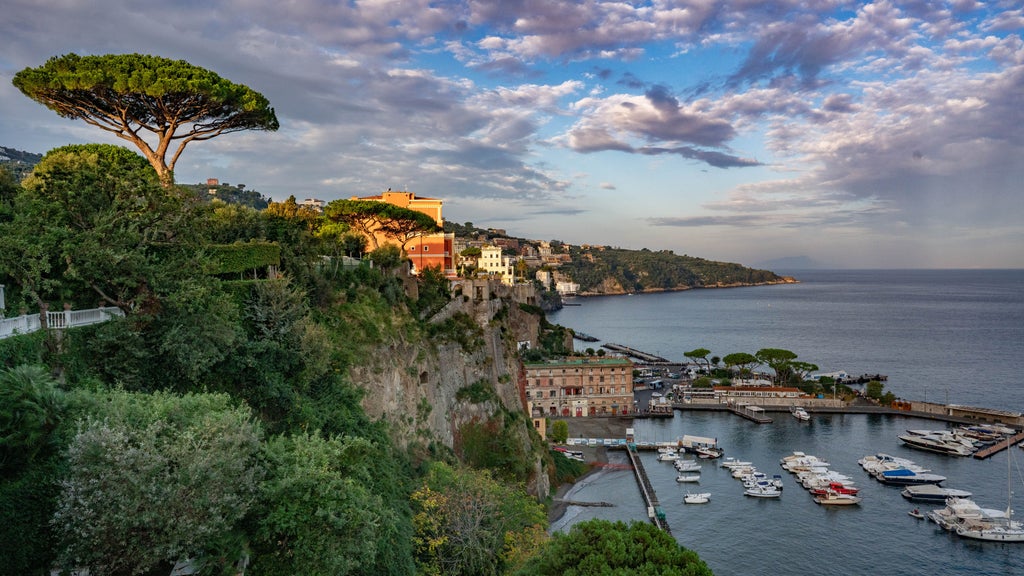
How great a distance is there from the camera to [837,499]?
4238cm

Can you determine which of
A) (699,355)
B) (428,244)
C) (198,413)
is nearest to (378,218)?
(428,244)

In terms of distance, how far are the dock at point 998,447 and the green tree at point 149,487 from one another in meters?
61.8

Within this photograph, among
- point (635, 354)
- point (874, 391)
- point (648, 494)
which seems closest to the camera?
point (648, 494)

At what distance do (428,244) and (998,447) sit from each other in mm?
52790

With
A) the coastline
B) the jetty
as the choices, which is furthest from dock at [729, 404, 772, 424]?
the jetty

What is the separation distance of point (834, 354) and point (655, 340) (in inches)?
1293

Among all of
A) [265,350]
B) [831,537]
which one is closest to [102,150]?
[265,350]

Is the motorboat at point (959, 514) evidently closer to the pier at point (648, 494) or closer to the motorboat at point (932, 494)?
the motorboat at point (932, 494)

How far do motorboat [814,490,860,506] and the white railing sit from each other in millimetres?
43771

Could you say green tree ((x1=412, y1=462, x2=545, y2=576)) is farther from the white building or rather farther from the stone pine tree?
the white building

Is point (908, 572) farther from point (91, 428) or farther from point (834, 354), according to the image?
point (834, 354)

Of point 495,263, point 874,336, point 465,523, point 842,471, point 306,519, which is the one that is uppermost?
point 495,263

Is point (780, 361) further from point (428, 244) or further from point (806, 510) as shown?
point (428, 244)

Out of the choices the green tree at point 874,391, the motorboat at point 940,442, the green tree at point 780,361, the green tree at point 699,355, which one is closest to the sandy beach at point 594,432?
the motorboat at point 940,442
